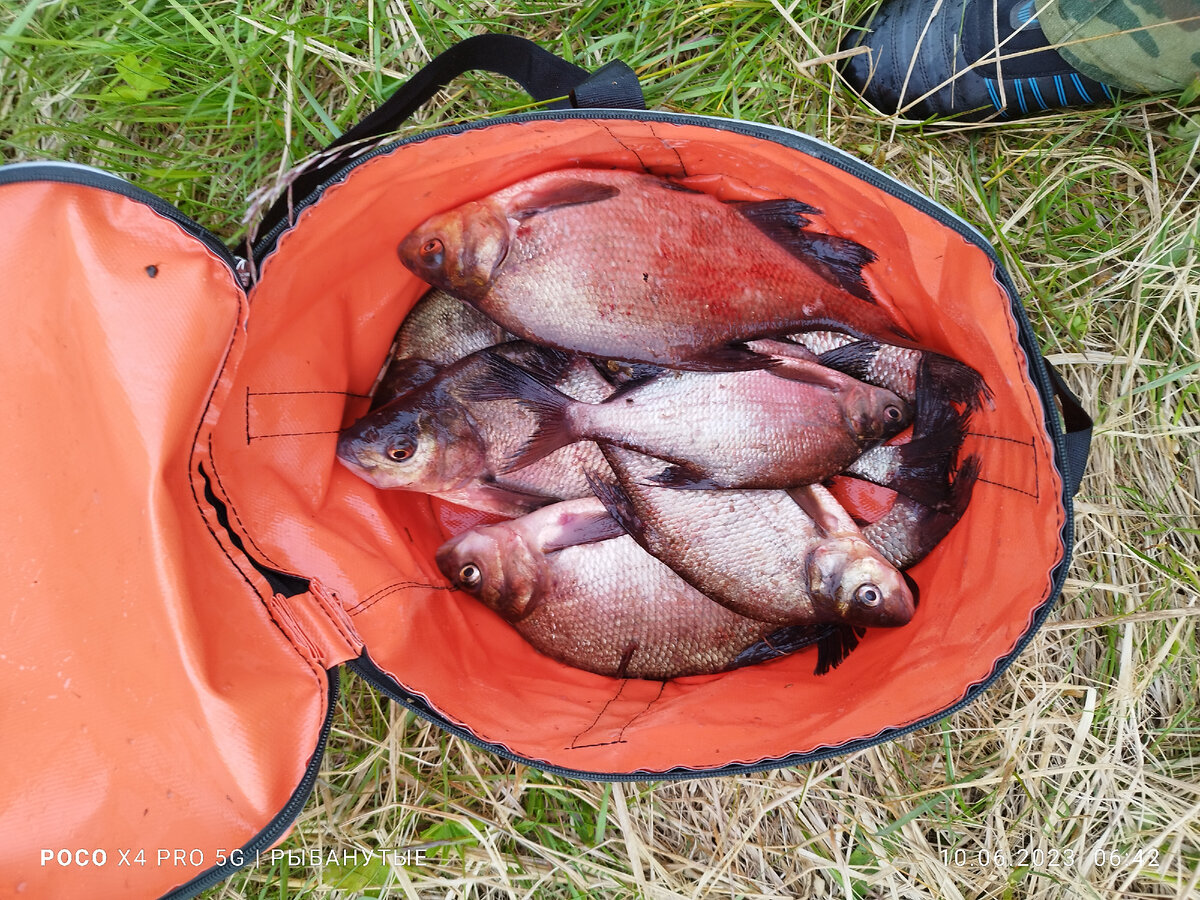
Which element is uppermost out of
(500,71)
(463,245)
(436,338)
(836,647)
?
(500,71)

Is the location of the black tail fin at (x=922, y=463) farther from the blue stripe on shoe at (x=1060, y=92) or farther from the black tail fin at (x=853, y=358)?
the blue stripe on shoe at (x=1060, y=92)

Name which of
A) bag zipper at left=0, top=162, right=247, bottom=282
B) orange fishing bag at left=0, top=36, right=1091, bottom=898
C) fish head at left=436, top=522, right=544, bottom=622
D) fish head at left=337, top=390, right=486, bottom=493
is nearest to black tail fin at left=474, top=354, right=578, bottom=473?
fish head at left=337, top=390, right=486, bottom=493

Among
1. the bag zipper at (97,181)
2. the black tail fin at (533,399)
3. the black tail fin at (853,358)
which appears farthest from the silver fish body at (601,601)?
the bag zipper at (97,181)

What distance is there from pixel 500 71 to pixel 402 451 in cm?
89

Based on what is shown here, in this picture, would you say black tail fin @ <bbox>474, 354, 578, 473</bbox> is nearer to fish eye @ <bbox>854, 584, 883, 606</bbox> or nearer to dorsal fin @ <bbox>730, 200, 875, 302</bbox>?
dorsal fin @ <bbox>730, 200, 875, 302</bbox>

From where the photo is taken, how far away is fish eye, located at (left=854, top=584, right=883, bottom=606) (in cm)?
178

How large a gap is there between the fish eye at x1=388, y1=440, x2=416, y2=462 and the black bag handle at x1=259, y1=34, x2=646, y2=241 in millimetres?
547

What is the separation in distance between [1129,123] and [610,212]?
151 centimetres

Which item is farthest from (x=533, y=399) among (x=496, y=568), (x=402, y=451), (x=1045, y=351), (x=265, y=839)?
(x=1045, y=351)

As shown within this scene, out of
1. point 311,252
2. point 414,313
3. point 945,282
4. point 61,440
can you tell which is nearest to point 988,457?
point 945,282

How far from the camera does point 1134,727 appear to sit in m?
2.04

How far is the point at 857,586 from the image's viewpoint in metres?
1.79

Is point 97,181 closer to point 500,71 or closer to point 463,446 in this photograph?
point 500,71

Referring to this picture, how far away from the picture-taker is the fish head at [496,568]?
1944 mm
